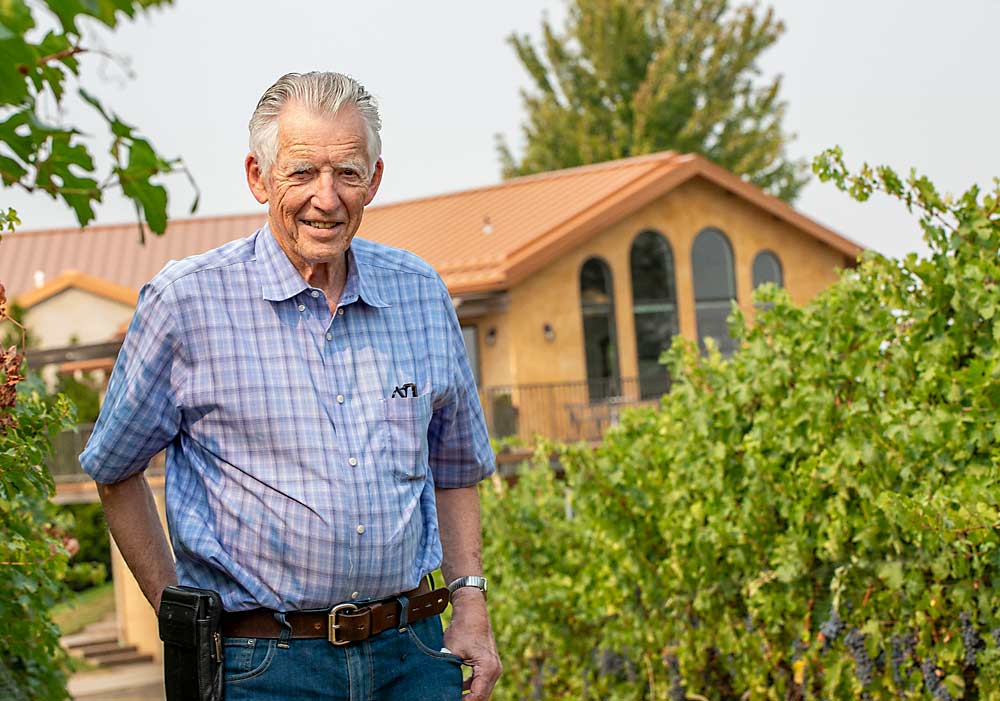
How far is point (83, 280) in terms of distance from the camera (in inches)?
1193

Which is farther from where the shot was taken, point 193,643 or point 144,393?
point 144,393

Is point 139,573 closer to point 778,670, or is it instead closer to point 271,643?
point 271,643

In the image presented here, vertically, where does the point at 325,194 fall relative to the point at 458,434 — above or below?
above

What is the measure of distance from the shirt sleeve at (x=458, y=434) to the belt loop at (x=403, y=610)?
424 mm

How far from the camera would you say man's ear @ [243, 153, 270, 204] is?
9.59ft

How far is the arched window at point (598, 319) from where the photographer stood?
2680cm

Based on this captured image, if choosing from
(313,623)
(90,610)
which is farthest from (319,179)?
(90,610)

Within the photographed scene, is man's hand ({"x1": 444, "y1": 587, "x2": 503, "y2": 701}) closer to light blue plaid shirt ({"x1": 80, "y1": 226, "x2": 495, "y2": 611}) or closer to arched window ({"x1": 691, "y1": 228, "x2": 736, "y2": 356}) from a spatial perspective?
light blue plaid shirt ({"x1": 80, "y1": 226, "x2": 495, "y2": 611})

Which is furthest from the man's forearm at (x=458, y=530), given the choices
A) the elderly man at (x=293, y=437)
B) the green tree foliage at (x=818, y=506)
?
the green tree foliage at (x=818, y=506)

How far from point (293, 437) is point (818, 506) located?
296cm

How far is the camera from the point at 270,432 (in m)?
2.80

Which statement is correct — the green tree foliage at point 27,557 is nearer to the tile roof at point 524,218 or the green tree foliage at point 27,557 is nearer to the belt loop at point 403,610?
the belt loop at point 403,610

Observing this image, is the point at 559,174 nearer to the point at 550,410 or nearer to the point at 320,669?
the point at 550,410

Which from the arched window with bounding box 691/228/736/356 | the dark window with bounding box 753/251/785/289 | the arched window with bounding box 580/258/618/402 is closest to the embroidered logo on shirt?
the arched window with bounding box 580/258/618/402
